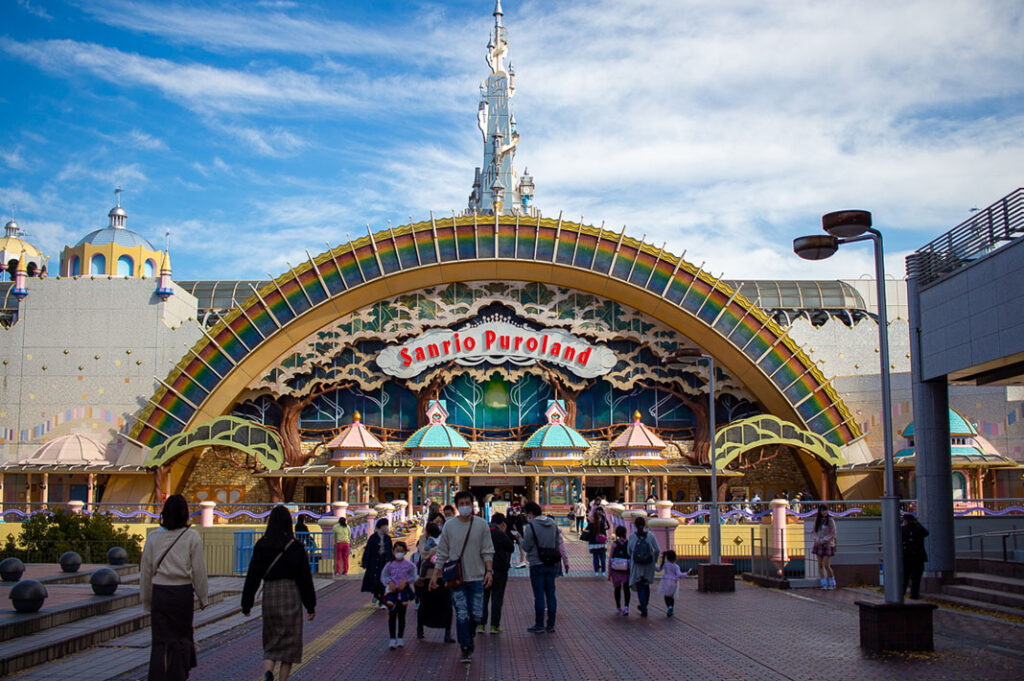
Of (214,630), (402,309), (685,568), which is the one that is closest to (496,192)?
(402,309)

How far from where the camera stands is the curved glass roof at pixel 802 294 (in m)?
58.9

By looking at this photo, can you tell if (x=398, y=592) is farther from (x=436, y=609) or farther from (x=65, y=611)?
(x=65, y=611)

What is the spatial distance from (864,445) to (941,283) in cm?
2906

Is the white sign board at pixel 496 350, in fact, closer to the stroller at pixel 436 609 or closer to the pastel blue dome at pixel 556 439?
the pastel blue dome at pixel 556 439

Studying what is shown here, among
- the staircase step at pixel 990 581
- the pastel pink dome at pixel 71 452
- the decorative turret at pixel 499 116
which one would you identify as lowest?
the staircase step at pixel 990 581

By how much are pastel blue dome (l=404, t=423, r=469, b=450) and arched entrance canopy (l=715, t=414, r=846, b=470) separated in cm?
1190

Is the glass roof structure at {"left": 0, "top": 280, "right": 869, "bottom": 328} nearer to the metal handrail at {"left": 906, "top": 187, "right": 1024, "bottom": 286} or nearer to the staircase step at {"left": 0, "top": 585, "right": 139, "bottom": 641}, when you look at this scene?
the metal handrail at {"left": 906, "top": 187, "right": 1024, "bottom": 286}

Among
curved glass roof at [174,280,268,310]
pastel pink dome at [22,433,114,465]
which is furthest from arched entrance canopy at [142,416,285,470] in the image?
curved glass roof at [174,280,268,310]

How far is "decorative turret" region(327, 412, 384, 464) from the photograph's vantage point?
48.4m

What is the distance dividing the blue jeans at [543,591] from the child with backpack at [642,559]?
196cm

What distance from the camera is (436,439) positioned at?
4859 cm

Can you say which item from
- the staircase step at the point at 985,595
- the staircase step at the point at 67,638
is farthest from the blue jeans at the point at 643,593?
the staircase step at the point at 67,638

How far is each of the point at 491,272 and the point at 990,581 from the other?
3312cm

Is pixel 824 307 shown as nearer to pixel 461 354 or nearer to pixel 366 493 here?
pixel 461 354
